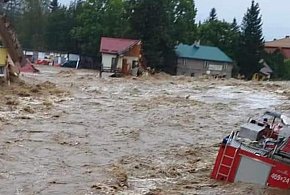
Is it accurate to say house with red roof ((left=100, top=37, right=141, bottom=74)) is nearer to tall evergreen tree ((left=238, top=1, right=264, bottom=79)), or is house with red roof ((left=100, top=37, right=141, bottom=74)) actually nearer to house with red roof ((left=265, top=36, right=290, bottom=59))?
tall evergreen tree ((left=238, top=1, right=264, bottom=79))

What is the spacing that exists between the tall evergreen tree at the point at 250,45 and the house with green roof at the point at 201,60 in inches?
77.9

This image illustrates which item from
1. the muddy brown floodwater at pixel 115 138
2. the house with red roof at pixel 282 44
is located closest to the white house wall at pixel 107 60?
the muddy brown floodwater at pixel 115 138

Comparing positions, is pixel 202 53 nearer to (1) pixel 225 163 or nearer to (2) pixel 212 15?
(2) pixel 212 15

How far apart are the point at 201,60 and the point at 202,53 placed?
1610 mm

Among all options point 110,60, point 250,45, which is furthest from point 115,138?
point 250,45

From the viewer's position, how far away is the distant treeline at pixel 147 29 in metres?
57.2

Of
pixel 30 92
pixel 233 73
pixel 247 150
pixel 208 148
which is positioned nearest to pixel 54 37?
pixel 233 73

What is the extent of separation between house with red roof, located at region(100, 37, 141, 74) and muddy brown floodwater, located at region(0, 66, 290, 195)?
67.2ft

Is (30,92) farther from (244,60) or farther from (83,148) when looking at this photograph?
(244,60)

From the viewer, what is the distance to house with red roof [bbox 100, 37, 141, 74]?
50.7m

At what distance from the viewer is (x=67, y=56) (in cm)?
6875

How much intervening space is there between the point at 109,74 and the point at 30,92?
73.0ft

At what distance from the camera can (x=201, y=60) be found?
228 ft

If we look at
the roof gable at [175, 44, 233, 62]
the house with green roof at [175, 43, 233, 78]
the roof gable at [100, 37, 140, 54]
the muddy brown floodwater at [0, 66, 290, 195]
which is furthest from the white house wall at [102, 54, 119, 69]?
the muddy brown floodwater at [0, 66, 290, 195]
